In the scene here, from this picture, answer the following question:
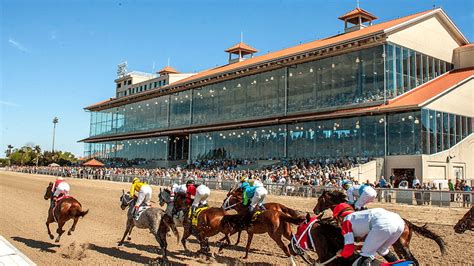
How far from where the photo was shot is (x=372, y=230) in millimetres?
5531

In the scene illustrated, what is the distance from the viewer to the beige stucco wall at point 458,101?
2793cm

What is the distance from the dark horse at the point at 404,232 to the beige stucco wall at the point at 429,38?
2352cm

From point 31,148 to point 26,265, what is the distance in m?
117

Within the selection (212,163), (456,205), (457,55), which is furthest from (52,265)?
(457,55)

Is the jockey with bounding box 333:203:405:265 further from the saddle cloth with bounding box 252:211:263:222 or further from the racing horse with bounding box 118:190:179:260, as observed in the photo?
the racing horse with bounding box 118:190:179:260

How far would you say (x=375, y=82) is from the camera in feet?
98.1

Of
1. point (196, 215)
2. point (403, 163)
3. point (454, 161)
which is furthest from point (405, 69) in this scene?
point (196, 215)

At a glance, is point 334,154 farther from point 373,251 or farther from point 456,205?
point 373,251

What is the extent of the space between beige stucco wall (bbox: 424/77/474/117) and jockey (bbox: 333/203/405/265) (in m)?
23.4

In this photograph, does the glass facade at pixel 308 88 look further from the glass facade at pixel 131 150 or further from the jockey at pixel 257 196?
the jockey at pixel 257 196

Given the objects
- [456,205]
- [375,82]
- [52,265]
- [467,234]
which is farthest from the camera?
[375,82]

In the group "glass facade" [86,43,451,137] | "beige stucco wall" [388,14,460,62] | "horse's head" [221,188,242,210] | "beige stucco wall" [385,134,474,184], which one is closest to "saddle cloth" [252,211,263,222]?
"horse's head" [221,188,242,210]

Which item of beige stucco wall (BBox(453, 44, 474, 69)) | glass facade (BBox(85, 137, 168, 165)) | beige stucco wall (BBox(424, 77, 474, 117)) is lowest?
glass facade (BBox(85, 137, 168, 165))

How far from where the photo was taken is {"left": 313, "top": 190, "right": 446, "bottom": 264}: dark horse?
7.51 m
